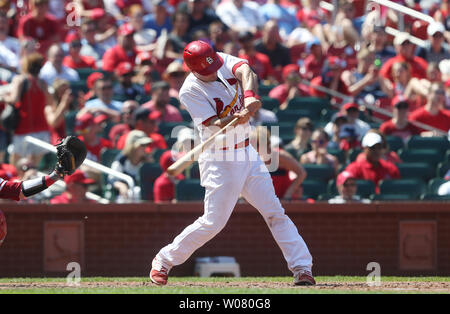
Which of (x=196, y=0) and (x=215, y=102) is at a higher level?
(x=196, y=0)

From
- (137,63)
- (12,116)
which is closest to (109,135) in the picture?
(12,116)

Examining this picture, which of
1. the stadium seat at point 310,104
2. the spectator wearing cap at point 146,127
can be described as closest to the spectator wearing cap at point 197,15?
the stadium seat at point 310,104

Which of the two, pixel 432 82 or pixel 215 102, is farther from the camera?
pixel 432 82

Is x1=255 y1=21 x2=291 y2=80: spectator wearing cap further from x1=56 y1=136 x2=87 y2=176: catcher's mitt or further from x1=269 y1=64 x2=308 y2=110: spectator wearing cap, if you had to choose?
x1=56 y1=136 x2=87 y2=176: catcher's mitt

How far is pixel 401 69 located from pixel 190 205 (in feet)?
16.3

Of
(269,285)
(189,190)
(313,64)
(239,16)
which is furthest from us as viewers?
(239,16)

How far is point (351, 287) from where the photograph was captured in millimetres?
7555

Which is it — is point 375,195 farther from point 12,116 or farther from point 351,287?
point 12,116

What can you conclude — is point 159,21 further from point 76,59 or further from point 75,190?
point 75,190

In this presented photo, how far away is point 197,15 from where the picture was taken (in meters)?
14.2

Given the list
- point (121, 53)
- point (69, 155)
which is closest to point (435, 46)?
point (121, 53)

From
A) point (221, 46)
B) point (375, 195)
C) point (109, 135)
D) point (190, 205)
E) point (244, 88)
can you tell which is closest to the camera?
point (244, 88)

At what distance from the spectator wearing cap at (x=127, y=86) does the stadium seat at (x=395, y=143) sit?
10.7 feet

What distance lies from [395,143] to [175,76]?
2.98m
